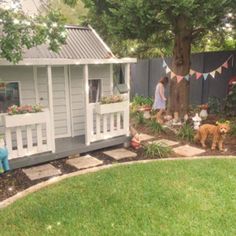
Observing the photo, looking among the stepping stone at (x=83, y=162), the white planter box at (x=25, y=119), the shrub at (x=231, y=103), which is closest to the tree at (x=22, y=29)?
the white planter box at (x=25, y=119)

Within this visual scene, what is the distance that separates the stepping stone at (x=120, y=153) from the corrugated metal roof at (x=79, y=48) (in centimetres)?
219

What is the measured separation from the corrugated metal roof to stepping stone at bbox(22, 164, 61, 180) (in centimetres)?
229


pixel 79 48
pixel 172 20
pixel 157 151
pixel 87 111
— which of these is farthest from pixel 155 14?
pixel 157 151

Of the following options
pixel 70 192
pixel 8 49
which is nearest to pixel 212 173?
pixel 70 192

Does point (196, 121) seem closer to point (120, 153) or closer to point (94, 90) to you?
point (120, 153)

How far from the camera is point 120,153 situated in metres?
6.35

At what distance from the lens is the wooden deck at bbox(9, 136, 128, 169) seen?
5.46 metres

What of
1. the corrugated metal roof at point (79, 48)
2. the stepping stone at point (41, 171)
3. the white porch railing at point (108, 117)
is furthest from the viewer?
the corrugated metal roof at point (79, 48)

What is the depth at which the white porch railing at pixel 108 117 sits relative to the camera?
247 inches

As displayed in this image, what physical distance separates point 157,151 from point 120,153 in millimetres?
790

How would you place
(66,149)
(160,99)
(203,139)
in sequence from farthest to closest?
(160,99)
(203,139)
(66,149)

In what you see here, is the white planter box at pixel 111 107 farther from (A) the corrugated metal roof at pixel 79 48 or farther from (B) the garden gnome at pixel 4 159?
(B) the garden gnome at pixel 4 159

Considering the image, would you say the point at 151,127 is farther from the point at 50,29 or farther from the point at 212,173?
the point at 50,29

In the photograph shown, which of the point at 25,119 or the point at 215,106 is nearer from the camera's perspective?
the point at 25,119
